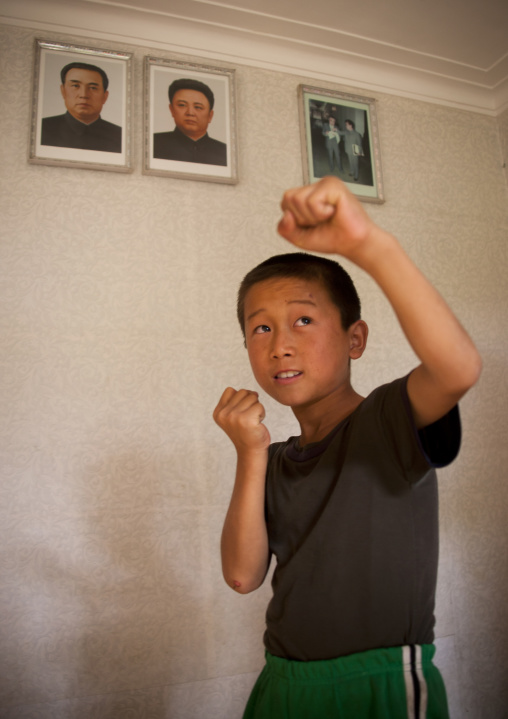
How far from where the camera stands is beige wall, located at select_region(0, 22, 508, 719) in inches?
47.2

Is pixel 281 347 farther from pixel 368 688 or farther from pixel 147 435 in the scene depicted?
pixel 147 435

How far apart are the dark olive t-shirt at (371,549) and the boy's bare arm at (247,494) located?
9 centimetres

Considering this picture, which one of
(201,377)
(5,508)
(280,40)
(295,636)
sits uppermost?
(280,40)

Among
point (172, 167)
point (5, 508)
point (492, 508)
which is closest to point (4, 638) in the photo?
point (5, 508)

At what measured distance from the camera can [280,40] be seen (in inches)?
63.2

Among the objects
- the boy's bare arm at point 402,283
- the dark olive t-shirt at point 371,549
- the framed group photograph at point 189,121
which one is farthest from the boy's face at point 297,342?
the framed group photograph at point 189,121

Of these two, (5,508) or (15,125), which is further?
(15,125)

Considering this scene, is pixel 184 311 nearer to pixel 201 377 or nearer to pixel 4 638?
pixel 201 377

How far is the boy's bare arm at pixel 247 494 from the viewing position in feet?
2.36

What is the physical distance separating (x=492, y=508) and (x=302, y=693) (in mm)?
1194

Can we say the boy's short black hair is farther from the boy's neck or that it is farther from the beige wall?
the beige wall

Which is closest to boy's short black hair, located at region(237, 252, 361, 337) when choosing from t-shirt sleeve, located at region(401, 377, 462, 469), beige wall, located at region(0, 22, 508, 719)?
t-shirt sleeve, located at region(401, 377, 462, 469)

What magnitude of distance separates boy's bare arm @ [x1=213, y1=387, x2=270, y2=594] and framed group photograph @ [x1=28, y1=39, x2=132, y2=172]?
100cm

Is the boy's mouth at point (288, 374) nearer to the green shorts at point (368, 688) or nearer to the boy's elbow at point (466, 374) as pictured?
the boy's elbow at point (466, 374)
